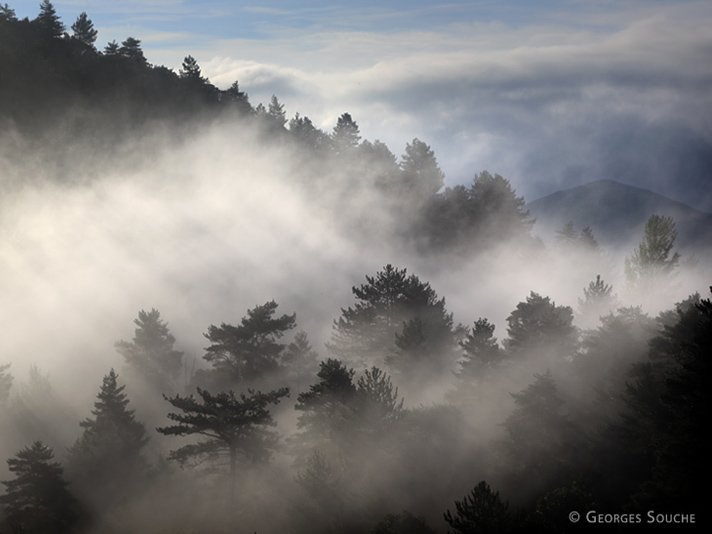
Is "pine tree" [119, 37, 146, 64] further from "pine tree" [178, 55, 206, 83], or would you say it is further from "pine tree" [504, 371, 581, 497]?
"pine tree" [504, 371, 581, 497]

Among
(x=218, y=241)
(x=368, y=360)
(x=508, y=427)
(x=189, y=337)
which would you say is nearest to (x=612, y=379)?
(x=508, y=427)

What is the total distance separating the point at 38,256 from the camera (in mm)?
138375

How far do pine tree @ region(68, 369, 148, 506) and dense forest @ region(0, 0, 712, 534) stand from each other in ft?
0.76

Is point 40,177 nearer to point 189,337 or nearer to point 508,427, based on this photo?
point 189,337

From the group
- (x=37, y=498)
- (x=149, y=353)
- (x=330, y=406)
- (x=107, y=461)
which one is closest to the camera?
(x=330, y=406)

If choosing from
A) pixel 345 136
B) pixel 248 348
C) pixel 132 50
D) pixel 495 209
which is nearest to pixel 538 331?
pixel 248 348

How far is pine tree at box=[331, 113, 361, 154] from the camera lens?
144 metres

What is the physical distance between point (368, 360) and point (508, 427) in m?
17.5

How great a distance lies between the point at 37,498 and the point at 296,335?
28832 mm

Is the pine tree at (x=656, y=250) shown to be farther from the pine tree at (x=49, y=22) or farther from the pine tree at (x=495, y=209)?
the pine tree at (x=49, y=22)

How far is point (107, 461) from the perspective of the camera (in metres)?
44.1

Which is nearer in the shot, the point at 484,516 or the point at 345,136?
the point at 484,516

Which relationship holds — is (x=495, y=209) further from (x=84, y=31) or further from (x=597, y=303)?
A: (x=84, y=31)

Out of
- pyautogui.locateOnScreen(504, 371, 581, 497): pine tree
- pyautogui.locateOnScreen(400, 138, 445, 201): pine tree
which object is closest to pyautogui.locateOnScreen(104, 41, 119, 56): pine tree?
pyautogui.locateOnScreen(400, 138, 445, 201): pine tree
